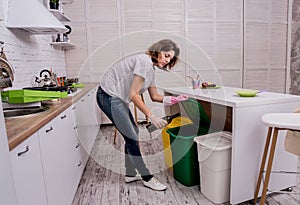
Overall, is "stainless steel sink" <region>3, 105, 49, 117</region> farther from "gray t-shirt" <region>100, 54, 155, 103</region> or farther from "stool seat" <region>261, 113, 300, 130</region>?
"stool seat" <region>261, 113, 300, 130</region>

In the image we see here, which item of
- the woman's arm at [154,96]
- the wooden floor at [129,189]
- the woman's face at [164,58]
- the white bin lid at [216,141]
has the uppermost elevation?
the woman's face at [164,58]

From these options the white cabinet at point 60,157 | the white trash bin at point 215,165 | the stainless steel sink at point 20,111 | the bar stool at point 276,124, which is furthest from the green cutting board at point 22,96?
the bar stool at point 276,124

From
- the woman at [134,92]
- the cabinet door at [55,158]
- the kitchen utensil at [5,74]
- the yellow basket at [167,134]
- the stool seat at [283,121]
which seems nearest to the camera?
the cabinet door at [55,158]

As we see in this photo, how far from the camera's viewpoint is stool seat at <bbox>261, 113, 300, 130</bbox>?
4.11 feet

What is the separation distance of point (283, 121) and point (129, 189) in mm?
1269

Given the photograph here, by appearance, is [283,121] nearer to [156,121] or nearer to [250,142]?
[250,142]

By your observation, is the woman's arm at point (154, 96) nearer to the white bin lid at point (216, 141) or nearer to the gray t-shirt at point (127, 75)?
the gray t-shirt at point (127, 75)

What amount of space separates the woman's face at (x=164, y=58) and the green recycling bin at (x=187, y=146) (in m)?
0.37

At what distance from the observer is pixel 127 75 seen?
5.68 ft

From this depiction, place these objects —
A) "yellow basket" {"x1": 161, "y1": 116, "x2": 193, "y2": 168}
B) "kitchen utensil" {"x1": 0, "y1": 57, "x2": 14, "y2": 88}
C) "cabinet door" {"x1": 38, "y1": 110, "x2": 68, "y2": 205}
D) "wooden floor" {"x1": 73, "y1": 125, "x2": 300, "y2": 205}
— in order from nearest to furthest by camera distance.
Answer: "cabinet door" {"x1": 38, "y1": 110, "x2": 68, "y2": 205} < "kitchen utensil" {"x1": 0, "y1": 57, "x2": 14, "y2": 88} < "wooden floor" {"x1": 73, "y1": 125, "x2": 300, "y2": 205} < "yellow basket" {"x1": 161, "y1": 116, "x2": 193, "y2": 168}

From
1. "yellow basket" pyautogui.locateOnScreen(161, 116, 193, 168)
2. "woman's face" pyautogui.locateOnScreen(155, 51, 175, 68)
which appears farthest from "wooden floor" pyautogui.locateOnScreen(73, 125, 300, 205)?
"woman's face" pyautogui.locateOnScreen(155, 51, 175, 68)

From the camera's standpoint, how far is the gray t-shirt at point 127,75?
63.6 inches

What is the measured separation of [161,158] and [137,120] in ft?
2.21

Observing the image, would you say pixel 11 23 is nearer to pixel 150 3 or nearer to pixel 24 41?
pixel 24 41
